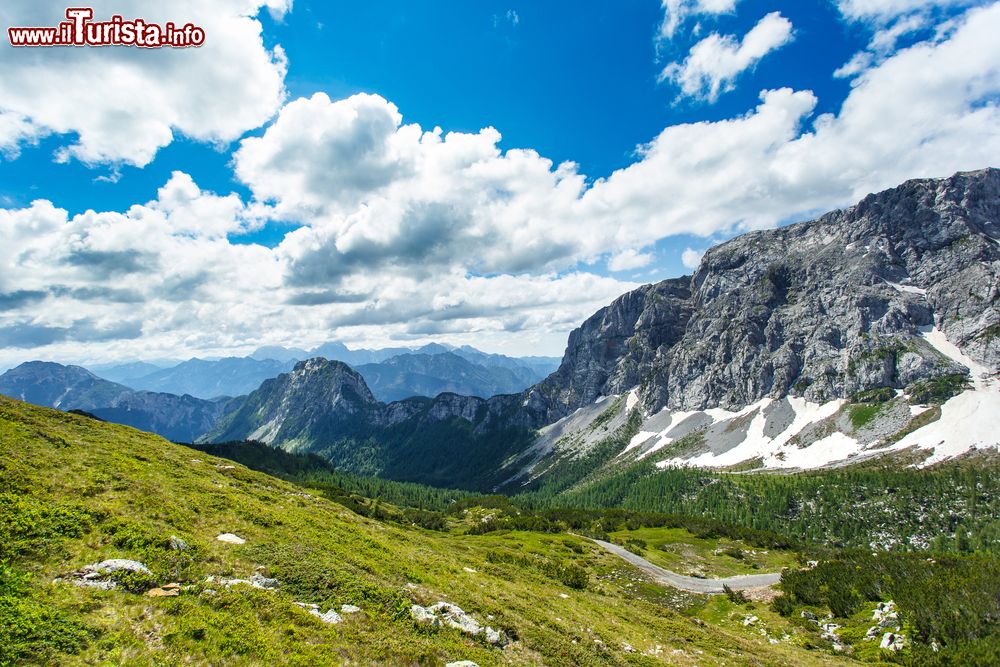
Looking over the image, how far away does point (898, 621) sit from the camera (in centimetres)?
3494

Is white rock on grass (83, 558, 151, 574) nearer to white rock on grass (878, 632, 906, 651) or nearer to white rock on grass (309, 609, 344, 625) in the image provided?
white rock on grass (309, 609, 344, 625)

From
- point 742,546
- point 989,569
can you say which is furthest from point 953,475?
point 989,569

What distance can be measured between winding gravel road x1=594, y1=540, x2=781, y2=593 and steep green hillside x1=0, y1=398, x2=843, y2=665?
22356mm

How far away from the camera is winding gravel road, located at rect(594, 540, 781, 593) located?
187 ft

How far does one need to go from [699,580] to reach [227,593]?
6535cm

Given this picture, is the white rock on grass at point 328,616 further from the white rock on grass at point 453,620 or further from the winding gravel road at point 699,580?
the winding gravel road at point 699,580

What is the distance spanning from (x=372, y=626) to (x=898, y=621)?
42.3 m

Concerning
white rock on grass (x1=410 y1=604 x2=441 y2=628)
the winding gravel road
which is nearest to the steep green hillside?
white rock on grass (x1=410 y1=604 x2=441 y2=628)

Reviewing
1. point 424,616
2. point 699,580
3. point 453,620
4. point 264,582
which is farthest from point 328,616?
point 699,580

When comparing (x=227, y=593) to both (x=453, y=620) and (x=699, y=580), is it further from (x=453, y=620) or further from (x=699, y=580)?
(x=699, y=580)

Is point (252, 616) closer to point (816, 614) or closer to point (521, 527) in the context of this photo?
point (816, 614)

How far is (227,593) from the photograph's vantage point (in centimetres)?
1603

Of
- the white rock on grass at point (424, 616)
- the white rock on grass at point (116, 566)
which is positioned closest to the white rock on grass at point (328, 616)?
the white rock on grass at point (424, 616)

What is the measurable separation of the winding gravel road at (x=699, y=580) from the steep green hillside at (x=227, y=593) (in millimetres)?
22356
